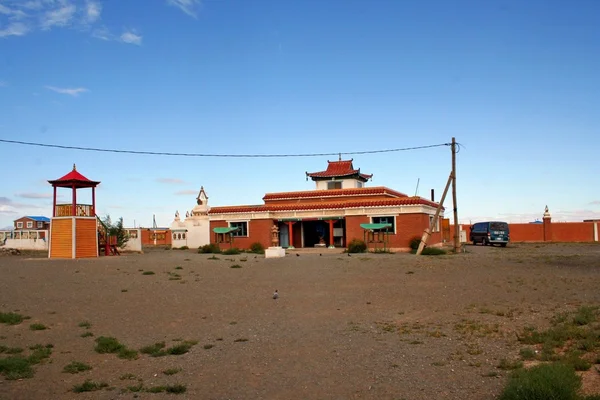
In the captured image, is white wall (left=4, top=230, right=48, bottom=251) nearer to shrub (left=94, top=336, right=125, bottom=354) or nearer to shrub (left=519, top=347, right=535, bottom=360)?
shrub (left=94, top=336, right=125, bottom=354)

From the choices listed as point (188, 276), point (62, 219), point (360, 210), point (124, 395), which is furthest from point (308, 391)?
point (360, 210)

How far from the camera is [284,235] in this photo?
4644 centimetres

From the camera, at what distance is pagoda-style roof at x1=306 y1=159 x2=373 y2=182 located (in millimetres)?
50000

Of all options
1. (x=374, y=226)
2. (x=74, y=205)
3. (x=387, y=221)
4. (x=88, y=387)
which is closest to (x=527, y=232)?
(x=387, y=221)

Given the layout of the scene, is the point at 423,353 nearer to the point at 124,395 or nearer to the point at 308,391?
the point at 308,391

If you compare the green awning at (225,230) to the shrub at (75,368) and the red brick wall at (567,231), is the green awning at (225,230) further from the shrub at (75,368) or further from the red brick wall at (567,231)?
the shrub at (75,368)

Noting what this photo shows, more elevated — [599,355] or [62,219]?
[62,219]

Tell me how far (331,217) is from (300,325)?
30610 millimetres

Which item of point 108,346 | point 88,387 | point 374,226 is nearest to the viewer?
point 88,387

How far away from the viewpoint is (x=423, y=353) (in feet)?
32.0

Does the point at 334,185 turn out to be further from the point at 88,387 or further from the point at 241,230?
the point at 88,387

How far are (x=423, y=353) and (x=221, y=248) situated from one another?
37694 mm

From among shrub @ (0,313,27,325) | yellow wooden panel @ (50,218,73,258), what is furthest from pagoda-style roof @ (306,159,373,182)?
shrub @ (0,313,27,325)

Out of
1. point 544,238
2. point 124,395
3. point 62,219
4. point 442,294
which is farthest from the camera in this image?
point 544,238
